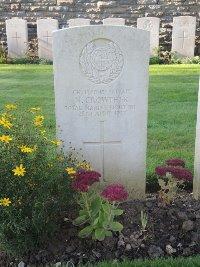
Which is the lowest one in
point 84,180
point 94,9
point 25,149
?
point 84,180

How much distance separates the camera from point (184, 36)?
41.5ft

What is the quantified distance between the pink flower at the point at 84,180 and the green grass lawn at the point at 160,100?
132 cm

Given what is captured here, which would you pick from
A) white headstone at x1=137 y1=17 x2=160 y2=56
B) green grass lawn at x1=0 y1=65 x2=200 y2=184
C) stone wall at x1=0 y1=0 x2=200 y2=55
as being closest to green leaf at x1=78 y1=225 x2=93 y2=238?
green grass lawn at x1=0 y1=65 x2=200 y2=184

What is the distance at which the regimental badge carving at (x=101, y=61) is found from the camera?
346 cm

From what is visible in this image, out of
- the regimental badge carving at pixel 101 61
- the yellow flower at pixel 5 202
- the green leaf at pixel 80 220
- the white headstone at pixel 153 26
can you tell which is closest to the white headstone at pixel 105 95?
the regimental badge carving at pixel 101 61

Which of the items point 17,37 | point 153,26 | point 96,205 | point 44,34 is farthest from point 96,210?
point 17,37

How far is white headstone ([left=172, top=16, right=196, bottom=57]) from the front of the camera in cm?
1251

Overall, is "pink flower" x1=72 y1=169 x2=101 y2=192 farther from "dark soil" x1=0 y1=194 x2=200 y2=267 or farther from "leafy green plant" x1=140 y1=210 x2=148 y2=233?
"leafy green plant" x1=140 y1=210 x2=148 y2=233

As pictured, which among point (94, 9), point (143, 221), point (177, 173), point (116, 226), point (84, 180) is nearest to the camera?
point (84, 180)

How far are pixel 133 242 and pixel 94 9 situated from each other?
1271 cm

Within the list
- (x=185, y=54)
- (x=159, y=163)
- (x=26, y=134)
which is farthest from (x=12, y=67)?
(x=26, y=134)

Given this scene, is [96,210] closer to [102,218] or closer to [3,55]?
[102,218]

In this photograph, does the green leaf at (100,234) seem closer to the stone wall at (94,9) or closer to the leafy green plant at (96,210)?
the leafy green plant at (96,210)

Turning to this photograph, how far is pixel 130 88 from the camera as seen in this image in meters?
3.54
